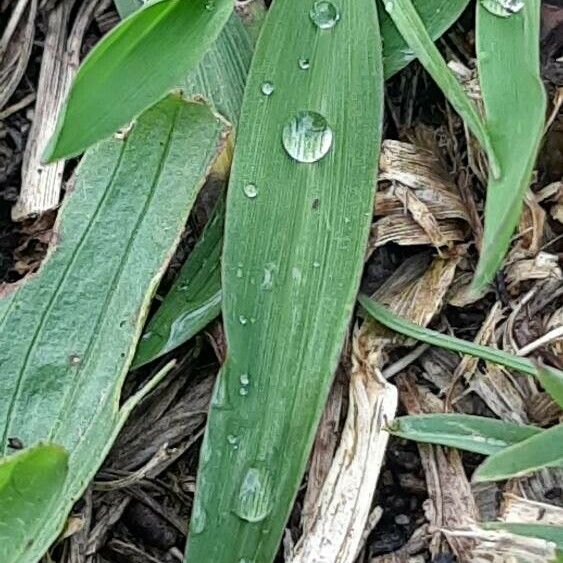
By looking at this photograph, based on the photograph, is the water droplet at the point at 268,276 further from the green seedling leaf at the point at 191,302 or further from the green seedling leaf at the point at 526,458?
the green seedling leaf at the point at 526,458

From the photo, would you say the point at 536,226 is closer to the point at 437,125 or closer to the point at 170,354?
the point at 437,125

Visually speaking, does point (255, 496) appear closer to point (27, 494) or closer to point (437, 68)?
point (27, 494)

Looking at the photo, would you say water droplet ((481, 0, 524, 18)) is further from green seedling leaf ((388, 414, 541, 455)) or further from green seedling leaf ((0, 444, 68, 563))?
green seedling leaf ((0, 444, 68, 563))

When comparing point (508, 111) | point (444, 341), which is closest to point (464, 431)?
point (444, 341)

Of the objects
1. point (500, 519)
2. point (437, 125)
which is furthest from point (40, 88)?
point (500, 519)

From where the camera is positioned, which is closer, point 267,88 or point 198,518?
point 198,518

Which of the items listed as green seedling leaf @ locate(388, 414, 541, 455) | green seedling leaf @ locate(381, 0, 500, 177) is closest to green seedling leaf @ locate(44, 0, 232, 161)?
green seedling leaf @ locate(381, 0, 500, 177)
